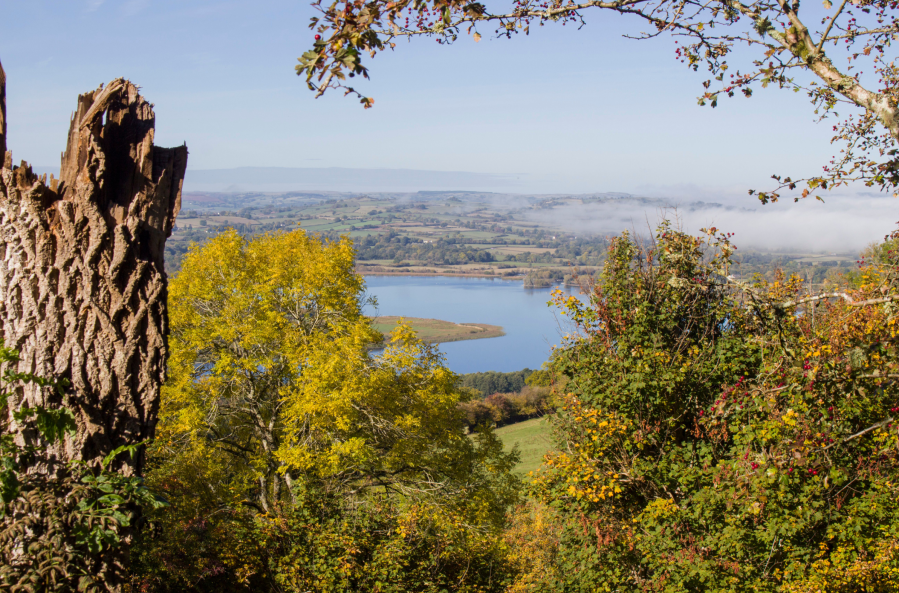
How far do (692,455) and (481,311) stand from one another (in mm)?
69394

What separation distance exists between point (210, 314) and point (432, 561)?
7.74m

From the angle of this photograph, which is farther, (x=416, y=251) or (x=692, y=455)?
(x=416, y=251)

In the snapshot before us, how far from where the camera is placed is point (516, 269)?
9669cm

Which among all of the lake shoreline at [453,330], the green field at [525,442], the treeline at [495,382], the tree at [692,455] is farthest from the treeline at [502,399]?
the tree at [692,455]

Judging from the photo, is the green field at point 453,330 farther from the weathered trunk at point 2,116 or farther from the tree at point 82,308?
the weathered trunk at point 2,116

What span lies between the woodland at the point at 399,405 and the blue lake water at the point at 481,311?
95.8 ft

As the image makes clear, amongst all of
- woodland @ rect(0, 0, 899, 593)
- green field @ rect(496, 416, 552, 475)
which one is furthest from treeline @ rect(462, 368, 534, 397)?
woodland @ rect(0, 0, 899, 593)

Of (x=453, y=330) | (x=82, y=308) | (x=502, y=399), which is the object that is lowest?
(x=502, y=399)

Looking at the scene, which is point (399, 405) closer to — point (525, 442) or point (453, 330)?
point (525, 442)

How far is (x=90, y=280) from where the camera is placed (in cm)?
258

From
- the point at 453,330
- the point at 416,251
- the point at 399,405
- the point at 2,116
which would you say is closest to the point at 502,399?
the point at 453,330

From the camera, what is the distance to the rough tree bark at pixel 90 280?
2551 millimetres

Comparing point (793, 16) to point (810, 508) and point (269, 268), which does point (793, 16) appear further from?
point (269, 268)

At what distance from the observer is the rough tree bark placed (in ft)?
8.37
